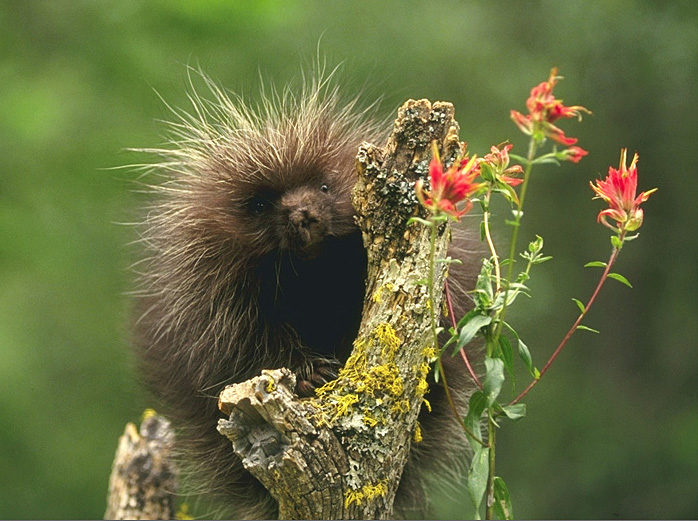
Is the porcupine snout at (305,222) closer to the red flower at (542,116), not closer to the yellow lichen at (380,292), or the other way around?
the yellow lichen at (380,292)

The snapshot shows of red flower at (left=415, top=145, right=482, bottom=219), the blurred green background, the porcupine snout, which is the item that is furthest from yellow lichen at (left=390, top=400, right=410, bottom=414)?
the blurred green background

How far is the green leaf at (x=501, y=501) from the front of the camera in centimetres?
219

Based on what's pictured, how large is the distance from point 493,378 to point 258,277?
1104 millimetres

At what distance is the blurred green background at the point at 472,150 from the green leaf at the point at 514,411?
2.88 m

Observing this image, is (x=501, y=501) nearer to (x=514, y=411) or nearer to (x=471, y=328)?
(x=514, y=411)

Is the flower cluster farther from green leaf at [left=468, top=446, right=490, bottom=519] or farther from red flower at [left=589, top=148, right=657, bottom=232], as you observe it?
green leaf at [left=468, top=446, right=490, bottom=519]

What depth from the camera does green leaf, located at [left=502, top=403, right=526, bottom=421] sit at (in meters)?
2.08

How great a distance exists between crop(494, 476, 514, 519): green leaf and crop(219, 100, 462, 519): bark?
0.27 metres

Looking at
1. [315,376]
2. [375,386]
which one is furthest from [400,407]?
[315,376]

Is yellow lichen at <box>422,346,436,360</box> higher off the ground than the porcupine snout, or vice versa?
the porcupine snout

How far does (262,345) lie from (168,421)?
2.39 ft

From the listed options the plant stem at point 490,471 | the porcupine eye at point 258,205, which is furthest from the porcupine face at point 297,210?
the plant stem at point 490,471

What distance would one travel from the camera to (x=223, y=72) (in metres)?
5.45

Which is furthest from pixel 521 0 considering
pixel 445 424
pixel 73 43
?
pixel 445 424
